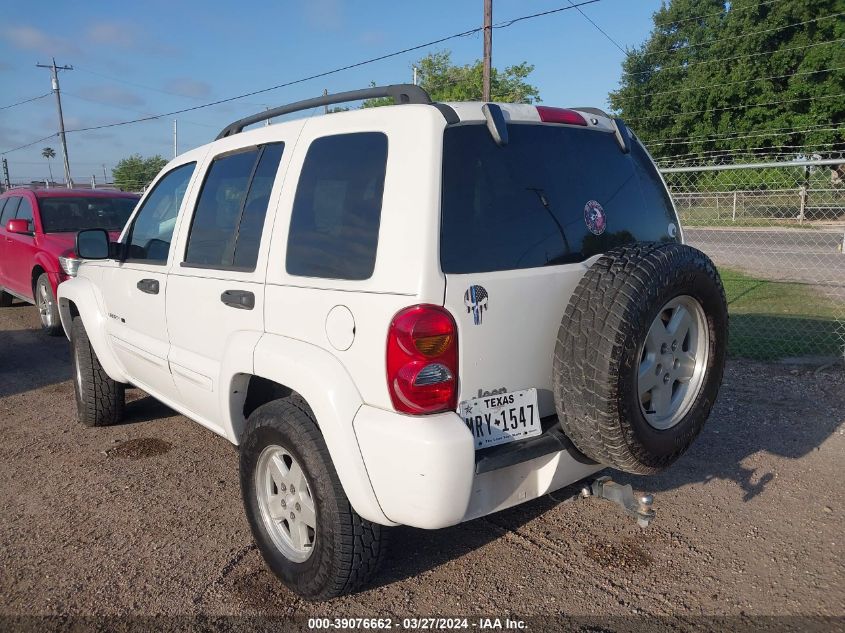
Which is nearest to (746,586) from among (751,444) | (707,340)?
(707,340)

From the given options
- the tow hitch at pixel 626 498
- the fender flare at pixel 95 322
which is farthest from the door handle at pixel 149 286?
the tow hitch at pixel 626 498

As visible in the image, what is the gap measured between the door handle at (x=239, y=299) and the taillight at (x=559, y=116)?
1.48m

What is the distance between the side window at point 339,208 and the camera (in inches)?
96.5

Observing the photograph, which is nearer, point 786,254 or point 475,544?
point 475,544

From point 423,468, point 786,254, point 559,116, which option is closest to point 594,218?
point 559,116

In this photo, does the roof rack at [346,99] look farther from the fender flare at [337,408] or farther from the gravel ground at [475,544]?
the gravel ground at [475,544]

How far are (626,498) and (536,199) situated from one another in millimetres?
1343

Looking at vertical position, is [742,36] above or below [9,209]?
above

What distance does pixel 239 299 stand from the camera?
2.93m

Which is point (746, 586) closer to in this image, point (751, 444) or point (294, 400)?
point (751, 444)

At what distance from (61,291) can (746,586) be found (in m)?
4.84

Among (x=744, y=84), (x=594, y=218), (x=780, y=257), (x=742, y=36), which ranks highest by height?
(x=742, y=36)

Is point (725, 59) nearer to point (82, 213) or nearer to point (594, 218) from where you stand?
point (82, 213)

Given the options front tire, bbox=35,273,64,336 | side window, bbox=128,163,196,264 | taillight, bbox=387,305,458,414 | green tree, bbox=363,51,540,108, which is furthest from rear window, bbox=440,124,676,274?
green tree, bbox=363,51,540,108
